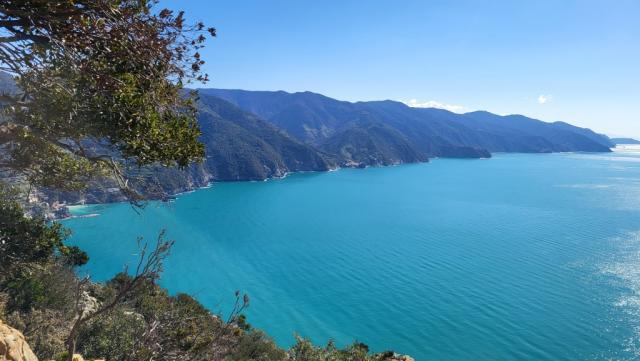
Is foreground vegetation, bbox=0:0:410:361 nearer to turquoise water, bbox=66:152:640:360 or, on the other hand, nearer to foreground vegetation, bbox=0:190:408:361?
foreground vegetation, bbox=0:190:408:361

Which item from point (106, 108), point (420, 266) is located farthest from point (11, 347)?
point (420, 266)

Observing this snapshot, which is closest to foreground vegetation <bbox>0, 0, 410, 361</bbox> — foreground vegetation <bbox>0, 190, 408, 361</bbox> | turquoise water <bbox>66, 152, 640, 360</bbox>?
foreground vegetation <bbox>0, 190, 408, 361</bbox>

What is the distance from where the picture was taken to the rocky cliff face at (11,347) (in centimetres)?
723

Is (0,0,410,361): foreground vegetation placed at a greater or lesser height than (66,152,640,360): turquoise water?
greater

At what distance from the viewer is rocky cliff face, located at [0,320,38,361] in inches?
285

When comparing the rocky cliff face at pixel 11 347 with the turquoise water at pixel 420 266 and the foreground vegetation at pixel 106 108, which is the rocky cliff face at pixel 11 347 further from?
the turquoise water at pixel 420 266

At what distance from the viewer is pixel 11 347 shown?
7402 mm

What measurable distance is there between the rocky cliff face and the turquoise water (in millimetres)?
7006

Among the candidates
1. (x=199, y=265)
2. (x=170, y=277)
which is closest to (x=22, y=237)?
(x=170, y=277)

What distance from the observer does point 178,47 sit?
6.93 m

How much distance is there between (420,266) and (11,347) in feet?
204

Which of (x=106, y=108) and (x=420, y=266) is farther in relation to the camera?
(x=420, y=266)

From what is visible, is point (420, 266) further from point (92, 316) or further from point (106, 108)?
point (92, 316)

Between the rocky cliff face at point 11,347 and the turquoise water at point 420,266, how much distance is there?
7.01m
